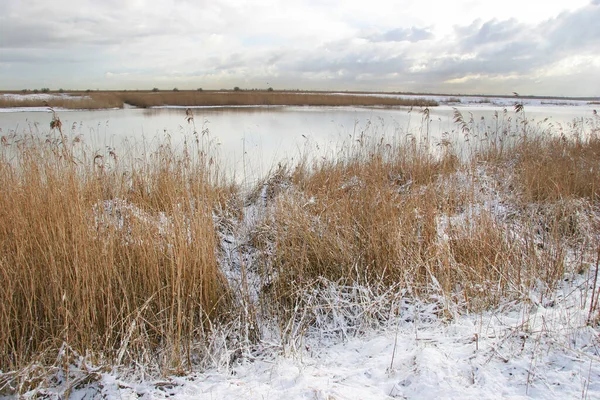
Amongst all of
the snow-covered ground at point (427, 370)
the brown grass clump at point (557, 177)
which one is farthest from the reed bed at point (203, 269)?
the brown grass clump at point (557, 177)

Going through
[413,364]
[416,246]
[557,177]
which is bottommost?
[413,364]

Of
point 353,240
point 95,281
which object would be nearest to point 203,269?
point 95,281

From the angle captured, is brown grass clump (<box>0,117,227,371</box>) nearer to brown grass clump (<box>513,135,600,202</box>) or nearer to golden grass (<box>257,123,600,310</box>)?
golden grass (<box>257,123,600,310</box>)

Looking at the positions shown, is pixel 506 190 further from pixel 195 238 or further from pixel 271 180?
pixel 195 238

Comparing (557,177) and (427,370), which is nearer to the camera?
(427,370)

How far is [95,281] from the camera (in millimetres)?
2285

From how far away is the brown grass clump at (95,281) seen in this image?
2074mm

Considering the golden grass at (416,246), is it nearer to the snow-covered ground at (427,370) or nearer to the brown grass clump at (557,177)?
the brown grass clump at (557,177)

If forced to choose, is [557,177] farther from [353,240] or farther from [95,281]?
[95,281]

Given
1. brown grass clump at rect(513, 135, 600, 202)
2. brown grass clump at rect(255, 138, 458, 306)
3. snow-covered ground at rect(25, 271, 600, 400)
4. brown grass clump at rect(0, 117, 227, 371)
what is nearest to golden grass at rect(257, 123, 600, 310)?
brown grass clump at rect(255, 138, 458, 306)

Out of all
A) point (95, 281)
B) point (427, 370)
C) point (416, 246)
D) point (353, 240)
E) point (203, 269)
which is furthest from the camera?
point (353, 240)

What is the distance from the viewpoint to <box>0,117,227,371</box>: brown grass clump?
6.81 feet

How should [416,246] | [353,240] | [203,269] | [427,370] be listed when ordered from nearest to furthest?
[427,370] < [203,269] < [416,246] < [353,240]

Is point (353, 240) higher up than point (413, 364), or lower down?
higher up
